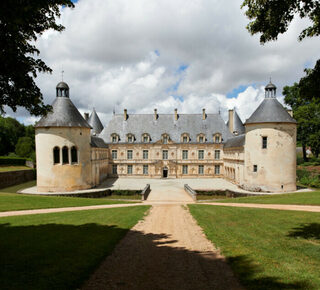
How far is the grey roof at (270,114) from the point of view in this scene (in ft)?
85.7

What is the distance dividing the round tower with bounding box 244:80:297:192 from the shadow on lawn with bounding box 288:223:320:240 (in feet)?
57.1

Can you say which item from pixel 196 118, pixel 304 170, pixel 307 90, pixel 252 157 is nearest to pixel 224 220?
pixel 307 90

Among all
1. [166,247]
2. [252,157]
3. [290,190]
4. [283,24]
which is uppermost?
[283,24]

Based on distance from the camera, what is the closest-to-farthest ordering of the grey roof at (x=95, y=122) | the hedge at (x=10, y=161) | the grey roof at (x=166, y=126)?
the hedge at (x=10, y=161)
the grey roof at (x=166, y=126)
the grey roof at (x=95, y=122)

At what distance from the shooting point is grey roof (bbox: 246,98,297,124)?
26.1 metres

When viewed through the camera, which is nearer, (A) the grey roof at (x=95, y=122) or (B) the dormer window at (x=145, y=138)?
(B) the dormer window at (x=145, y=138)

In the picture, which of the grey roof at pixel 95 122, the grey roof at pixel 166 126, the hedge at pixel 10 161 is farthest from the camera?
the grey roof at pixel 95 122

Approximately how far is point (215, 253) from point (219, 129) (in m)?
34.9

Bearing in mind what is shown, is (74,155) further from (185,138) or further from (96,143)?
(185,138)

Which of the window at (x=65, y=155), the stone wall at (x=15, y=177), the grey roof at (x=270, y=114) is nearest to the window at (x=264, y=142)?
the grey roof at (x=270, y=114)

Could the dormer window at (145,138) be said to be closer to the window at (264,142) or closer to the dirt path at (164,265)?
the window at (264,142)

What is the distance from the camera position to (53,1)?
19.2 ft

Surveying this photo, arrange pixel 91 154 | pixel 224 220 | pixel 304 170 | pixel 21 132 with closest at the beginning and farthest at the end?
pixel 224 220 → pixel 91 154 → pixel 304 170 → pixel 21 132

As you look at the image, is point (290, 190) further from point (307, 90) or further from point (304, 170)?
point (307, 90)
